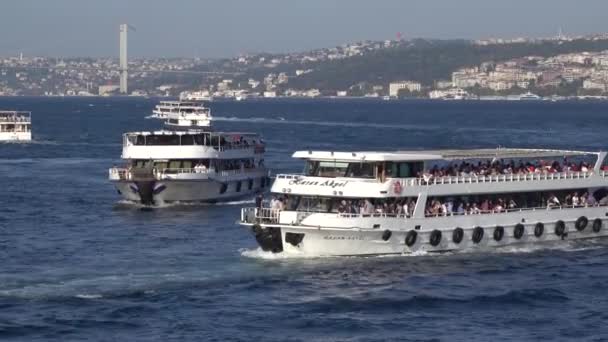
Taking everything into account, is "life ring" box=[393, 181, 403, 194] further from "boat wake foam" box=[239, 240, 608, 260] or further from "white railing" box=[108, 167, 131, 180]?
"white railing" box=[108, 167, 131, 180]

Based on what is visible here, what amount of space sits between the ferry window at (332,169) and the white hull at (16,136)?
80.0 m

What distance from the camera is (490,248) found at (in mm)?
49406

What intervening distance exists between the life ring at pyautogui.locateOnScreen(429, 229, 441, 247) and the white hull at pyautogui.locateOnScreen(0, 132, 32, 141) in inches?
3205

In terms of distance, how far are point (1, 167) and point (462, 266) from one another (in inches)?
2071

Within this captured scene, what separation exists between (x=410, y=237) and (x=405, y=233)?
0.70ft

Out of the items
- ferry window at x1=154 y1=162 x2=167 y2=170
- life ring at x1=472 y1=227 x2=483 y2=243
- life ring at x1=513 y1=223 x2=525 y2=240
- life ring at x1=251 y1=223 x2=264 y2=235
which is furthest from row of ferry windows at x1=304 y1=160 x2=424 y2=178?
ferry window at x1=154 y1=162 x2=167 y2=170

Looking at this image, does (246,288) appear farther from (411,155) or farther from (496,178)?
(496,178)

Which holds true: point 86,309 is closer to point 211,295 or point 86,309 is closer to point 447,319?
point 211,295

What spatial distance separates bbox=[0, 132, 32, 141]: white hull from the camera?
408 ft

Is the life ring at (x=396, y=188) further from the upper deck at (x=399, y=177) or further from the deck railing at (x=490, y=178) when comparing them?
the deck railing at (x=490, y=178)

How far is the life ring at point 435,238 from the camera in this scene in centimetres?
4759

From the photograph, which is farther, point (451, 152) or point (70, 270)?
point (451, 152)

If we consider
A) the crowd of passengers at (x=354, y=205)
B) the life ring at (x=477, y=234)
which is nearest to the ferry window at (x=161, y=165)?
the crowd of passengers at (x=354, y=205)

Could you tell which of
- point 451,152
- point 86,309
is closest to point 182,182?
point 451,152
